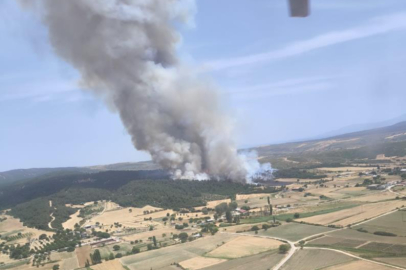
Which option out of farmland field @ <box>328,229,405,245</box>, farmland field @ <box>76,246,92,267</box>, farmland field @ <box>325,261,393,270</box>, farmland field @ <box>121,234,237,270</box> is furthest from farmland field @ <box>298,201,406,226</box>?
farmland field @ <box>76,246,92,267</box>

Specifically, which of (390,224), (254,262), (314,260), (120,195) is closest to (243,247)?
(254,262)

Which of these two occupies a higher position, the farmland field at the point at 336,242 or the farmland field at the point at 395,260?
the farmland field at the point at 395,260

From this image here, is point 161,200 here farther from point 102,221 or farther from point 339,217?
point 339,217

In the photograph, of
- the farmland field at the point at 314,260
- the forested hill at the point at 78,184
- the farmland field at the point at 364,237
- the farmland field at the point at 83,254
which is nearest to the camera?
the farmland field at the point at 314,260

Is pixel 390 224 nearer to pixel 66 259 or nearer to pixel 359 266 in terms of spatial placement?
pixel 359 266

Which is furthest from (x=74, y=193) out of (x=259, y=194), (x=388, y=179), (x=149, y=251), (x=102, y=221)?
(x=388, y=179)

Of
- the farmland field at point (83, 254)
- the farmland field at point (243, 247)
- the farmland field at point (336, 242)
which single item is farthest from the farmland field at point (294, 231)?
the farmland field at point (83, 254)

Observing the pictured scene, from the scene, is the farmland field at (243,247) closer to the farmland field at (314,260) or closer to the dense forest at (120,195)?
the farmland field at (314,260)
